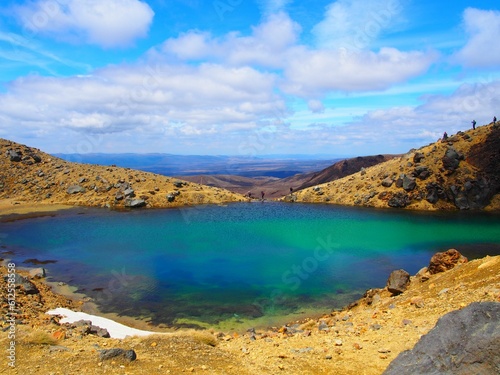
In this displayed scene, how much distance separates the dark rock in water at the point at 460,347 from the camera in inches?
323

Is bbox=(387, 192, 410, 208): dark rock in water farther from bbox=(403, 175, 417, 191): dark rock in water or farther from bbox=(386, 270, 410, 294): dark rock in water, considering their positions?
bbox=(386, 270, 410, 294): dark rock in water

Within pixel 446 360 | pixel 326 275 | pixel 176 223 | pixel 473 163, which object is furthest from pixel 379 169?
pixel 446 360

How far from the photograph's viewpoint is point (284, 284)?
1211 inches

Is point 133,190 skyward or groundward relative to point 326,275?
skyward

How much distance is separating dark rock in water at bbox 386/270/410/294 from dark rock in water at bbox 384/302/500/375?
14.4 m

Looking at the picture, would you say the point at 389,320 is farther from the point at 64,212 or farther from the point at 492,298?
the point at 64,212

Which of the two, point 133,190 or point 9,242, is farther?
point 133,190

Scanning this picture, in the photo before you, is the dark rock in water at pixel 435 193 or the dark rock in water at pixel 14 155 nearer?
the dark rock in water at pixel 435 193

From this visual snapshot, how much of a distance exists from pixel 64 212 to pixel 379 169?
7373 cm

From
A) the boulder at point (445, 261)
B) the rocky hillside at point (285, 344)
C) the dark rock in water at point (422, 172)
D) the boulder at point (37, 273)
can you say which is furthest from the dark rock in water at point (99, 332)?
the dark rock in water at point (422, 172)

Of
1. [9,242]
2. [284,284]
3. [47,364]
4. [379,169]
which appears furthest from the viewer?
[379,169]

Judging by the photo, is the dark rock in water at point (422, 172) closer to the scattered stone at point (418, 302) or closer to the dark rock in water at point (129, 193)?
the dark rock in water at point (129, 193)

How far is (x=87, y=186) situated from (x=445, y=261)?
79.1 metres

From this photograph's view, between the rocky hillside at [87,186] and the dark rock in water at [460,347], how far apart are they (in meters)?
71.5
